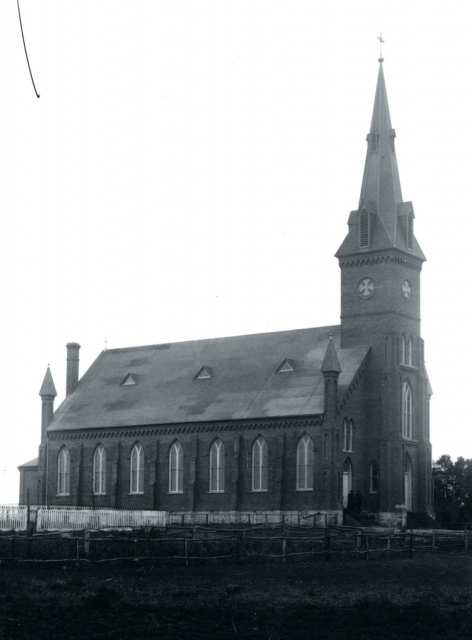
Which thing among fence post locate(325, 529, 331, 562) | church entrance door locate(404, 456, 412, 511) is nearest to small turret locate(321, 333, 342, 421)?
church entrance door locate(404, 456, 412, 511)

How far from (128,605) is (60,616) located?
198cm

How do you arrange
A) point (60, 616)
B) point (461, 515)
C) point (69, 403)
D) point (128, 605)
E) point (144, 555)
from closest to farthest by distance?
point (60, 616)
point (128, 605)
point (144, 555)
point (461, 515)
point (69, 403)

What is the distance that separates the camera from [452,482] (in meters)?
77.9

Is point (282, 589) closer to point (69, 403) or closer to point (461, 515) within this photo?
point (461, 515)

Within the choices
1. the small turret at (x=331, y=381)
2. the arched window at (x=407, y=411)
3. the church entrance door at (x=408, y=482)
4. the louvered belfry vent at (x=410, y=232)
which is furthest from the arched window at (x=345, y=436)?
the louvered belfry vent at (x=410, y=232)

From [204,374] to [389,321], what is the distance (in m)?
14.0

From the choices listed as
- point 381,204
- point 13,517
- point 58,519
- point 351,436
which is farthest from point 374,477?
point 13,517

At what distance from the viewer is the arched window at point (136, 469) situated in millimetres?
69812

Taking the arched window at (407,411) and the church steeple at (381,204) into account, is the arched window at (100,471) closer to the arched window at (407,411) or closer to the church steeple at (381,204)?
the arched window at (407,411)

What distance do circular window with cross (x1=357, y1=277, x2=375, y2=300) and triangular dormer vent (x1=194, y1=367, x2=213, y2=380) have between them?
1194cm

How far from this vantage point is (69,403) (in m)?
76.6

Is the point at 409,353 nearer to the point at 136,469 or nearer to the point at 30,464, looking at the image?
the point at 136,469

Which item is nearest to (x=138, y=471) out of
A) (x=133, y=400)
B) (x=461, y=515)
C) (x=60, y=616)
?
(x=133, y=400)

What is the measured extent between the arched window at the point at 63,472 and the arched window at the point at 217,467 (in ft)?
42.0
